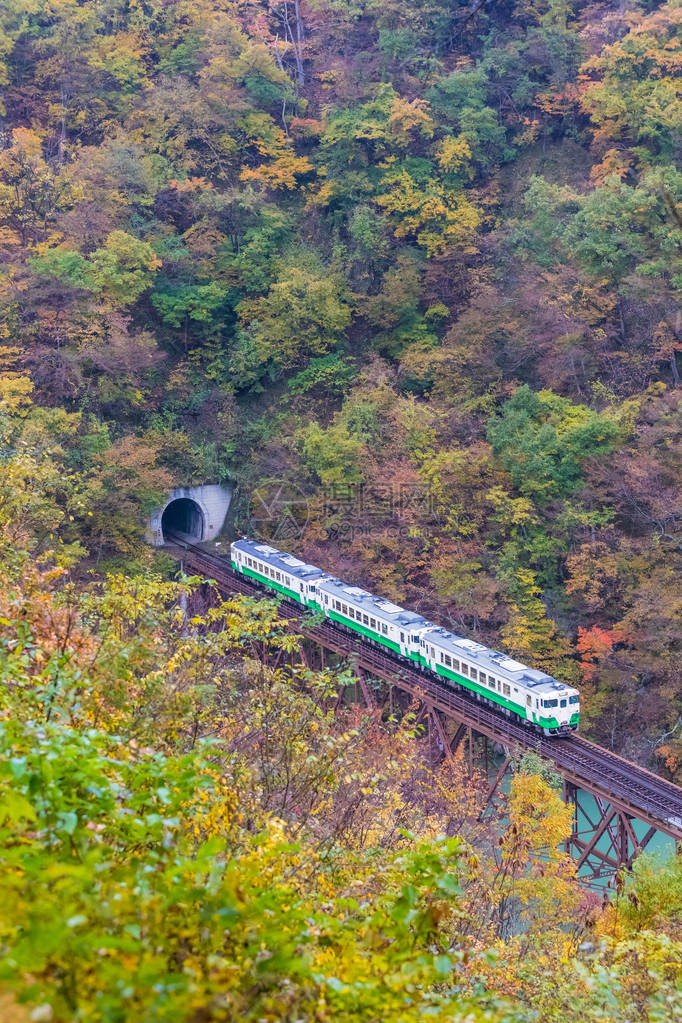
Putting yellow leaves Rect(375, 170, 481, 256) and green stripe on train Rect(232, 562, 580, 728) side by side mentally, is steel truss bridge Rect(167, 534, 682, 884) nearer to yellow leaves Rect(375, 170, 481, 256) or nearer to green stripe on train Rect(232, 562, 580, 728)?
green stripe on train Rect(232, 562, 580, 728)

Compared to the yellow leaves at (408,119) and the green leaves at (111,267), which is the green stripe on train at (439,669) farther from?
the yellow leaves at (408,119)

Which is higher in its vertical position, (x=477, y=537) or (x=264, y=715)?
(x=477, y=537)

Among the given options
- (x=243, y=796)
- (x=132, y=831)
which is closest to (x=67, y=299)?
(x=243, y=796)

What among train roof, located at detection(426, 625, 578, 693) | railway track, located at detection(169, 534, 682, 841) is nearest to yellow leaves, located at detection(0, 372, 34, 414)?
railway track, located at detection(169, 534, 682, 841)

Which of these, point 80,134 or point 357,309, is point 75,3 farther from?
point 357,309

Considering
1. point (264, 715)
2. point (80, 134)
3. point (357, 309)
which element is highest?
point (80, 134)

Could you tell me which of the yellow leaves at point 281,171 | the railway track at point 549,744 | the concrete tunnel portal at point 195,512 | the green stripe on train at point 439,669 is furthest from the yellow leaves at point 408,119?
the railway track at point 549,744
